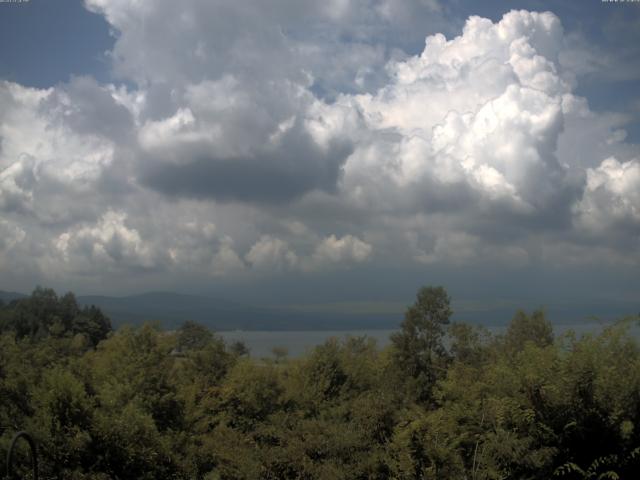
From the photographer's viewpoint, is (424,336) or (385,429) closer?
(385,429)

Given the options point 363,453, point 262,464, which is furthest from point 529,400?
point 262,464

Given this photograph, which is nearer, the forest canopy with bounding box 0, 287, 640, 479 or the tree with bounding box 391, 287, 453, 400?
the forest canopy with bounding box 0, 287, 640, 479

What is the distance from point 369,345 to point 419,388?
39.8 ft

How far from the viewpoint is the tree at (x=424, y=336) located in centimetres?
4231

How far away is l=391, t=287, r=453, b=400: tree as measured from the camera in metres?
42.3

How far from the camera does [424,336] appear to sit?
4350 cm

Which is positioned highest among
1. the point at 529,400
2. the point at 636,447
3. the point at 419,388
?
the point at 529,400

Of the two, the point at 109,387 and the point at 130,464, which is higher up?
the point at 109,387

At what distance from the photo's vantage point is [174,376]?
30.5m

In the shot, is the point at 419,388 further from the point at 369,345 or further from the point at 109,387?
the point at 109,387

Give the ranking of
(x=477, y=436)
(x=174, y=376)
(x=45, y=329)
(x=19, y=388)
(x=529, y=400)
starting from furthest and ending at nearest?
1. (x=45, y=329)
2. (x=174, y=376)
3. (x=19, y=388)
4. (x=477, y=436)
5. (x=529, y=400)

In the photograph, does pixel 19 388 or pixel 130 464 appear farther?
pixel 19 388

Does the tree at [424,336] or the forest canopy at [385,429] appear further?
the tree at [424,336]

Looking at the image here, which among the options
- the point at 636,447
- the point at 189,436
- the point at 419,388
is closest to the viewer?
the point at 636,447
